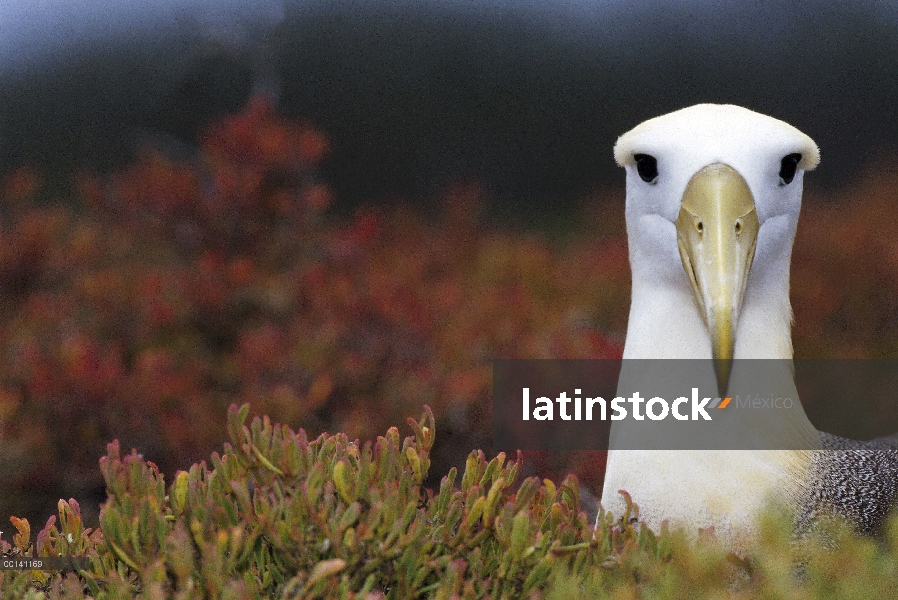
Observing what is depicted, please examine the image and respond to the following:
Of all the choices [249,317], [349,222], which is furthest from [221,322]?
[349,222]

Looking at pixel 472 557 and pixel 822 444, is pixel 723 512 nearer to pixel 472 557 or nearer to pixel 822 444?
pixel 822 444

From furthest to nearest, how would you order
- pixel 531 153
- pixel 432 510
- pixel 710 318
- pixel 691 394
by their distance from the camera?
pixel 531 153 < pixel 691 394 < pixel 710 318 < pixel 432 510

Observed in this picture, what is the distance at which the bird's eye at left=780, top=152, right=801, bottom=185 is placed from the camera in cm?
144

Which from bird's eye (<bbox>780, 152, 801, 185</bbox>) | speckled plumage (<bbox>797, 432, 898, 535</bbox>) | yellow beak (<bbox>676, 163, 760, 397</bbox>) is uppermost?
bird's eye (<bbox>780, 152, 801, 185</bbox>)

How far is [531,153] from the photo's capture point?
476cm

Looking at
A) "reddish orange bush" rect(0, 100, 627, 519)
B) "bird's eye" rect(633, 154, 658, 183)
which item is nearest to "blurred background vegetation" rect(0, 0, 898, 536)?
"reddish orange bush" rect(0, 100, 627, 519)

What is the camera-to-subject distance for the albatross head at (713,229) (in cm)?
131

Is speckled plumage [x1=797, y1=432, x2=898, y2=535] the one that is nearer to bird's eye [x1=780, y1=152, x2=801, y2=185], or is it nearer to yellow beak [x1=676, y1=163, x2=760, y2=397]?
yellow beak [x1=676, y1=163, x2=760, y2=397]

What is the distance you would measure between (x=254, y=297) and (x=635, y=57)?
3059mm

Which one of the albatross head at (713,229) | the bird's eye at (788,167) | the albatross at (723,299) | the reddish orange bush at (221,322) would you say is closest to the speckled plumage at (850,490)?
the albatross at (723,299)

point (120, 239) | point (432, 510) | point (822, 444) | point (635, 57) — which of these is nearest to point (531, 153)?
point (635, 57)

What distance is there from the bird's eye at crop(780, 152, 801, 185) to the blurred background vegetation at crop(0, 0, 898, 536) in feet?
3.22

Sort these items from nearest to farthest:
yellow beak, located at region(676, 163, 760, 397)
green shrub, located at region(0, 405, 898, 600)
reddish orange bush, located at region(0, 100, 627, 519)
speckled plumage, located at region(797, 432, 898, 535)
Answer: green shrub, located at region(0, 405, 898, 600)
yellow beak, located at region(676, 163, 760, 397)
speckled plumage, located at region(797, 432, 898, 535)
reddish orange bush, located at region(0, 100, 627, 519)

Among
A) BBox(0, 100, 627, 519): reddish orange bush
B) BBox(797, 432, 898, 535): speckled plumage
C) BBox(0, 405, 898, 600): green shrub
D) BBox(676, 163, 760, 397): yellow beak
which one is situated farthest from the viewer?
BBox(0, 100, 627, 519): reddish orange bush
